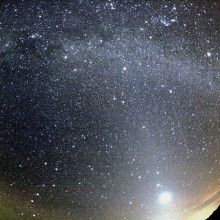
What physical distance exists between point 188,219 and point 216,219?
542 cm

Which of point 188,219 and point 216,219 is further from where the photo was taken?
point 188,219

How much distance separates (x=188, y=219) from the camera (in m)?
10.8

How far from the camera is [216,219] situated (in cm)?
611
